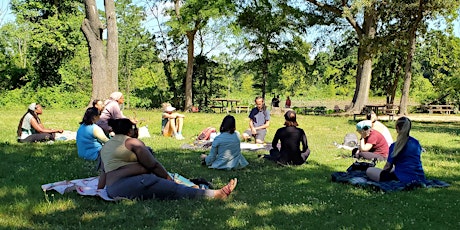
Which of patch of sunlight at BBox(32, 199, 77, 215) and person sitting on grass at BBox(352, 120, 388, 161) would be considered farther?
person sitting on grass at BBox(352, 120, 388, 161)

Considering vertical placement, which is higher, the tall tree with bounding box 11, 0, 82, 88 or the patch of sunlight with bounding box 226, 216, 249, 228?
the tall tree with bounding box 11, 0, 82, 88

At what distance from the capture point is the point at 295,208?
5344 millimetres

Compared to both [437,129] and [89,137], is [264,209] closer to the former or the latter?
[89,137]

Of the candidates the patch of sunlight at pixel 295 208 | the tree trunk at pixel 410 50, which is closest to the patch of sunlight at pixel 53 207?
the patch of sunlight at pixel 295 208

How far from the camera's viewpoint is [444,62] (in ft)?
131

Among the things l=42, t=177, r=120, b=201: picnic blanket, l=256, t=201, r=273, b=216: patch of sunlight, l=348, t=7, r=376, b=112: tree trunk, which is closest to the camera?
l=256, t=201, r=273, b=216: patch of sunlight

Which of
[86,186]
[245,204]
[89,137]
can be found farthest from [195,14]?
[245,204]

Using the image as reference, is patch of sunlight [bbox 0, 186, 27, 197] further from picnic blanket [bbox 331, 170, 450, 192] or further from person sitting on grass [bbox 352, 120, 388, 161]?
person sitting on grass [bbox 352, 120, 388, 161]

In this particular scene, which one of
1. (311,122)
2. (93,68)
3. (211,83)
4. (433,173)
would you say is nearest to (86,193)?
(433,173)

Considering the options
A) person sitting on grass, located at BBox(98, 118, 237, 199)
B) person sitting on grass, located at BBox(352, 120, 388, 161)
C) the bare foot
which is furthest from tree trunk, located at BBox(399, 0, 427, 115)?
person sitting on grass, located at BBox(98, 118, 237, 199)

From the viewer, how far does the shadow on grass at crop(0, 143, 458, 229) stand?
15.6 ft

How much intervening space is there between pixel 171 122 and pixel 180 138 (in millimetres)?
621

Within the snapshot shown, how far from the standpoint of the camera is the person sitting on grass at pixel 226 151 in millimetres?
8227

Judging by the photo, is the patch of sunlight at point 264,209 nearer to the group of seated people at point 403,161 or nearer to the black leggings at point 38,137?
the group of seated people at point 403,161
